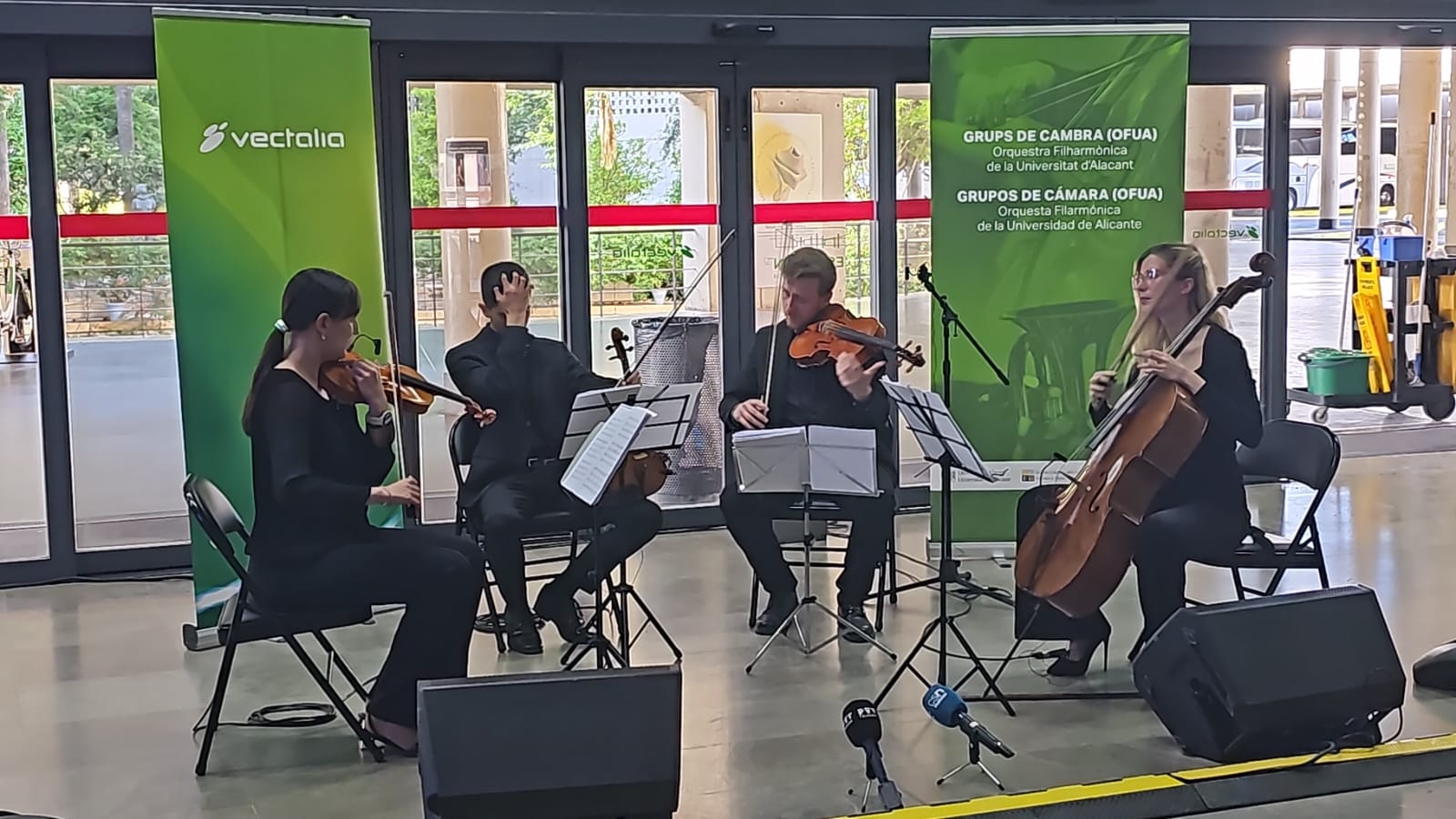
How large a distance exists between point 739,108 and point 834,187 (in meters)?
0.57

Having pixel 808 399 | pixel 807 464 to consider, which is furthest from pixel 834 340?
pixel 807 464

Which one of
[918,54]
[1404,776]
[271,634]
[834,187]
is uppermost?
[918,54]

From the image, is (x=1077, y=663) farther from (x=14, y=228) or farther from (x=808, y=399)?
(x=14, y=228)

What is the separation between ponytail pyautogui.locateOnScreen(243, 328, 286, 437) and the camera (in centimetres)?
390

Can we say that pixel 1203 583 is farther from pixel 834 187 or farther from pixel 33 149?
pixel 33 149

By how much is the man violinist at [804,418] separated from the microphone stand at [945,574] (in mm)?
225

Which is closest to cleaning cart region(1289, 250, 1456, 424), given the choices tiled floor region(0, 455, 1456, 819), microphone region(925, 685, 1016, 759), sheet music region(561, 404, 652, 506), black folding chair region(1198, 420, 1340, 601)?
tiled floor region(0, 455, 1456, 819)

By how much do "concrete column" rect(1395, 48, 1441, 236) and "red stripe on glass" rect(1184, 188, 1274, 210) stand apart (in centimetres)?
592

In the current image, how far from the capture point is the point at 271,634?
3.86 m

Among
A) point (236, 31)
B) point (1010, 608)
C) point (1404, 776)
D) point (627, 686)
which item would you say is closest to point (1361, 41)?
point (1010, 608)

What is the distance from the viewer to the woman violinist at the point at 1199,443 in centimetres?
422

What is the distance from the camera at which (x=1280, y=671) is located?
3.50 m

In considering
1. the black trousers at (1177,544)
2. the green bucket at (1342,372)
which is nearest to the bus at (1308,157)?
the green bucket at (1342,372)

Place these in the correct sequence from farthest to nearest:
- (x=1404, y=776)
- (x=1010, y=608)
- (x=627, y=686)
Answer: (x=1010, y=608) < (x=1404, y=776) < (x=627, y=686)
